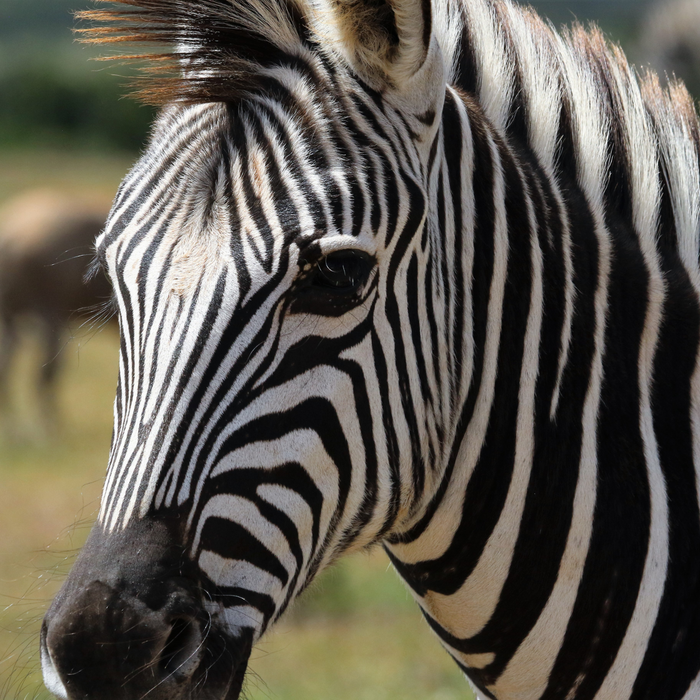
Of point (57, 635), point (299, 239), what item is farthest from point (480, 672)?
point (299, 239)

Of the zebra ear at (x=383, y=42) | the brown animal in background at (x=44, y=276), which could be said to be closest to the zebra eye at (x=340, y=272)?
the zebra ear at (x=383, y=42)

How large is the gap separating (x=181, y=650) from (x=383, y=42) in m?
1.52

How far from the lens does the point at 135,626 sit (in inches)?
67.4

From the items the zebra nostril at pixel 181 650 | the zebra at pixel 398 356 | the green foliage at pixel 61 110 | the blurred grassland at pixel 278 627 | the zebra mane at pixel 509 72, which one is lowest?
the blurred grassland at pixel 278 627

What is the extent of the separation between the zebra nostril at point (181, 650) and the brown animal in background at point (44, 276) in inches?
495

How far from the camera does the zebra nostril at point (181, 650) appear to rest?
69.7 inches

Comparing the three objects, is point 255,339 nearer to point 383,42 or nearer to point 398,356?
point 398,356

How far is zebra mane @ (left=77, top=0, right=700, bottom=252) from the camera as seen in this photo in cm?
212

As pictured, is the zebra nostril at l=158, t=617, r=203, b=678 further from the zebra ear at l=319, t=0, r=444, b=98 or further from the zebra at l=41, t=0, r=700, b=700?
the zebra ear at l=319, t=0, r=444, b=98

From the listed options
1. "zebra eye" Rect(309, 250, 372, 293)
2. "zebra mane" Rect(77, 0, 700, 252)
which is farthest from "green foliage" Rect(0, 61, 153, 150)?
"zebra eye" Rect(309, 250, 372, 293)

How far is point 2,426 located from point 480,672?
13.7m

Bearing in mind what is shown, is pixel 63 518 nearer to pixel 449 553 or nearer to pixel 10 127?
pixel 449 553

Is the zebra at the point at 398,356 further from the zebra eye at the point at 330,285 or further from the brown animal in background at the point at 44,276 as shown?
the brown animal in background at the point at 44,276

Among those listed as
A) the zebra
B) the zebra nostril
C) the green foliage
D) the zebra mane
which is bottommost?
the green foliage
